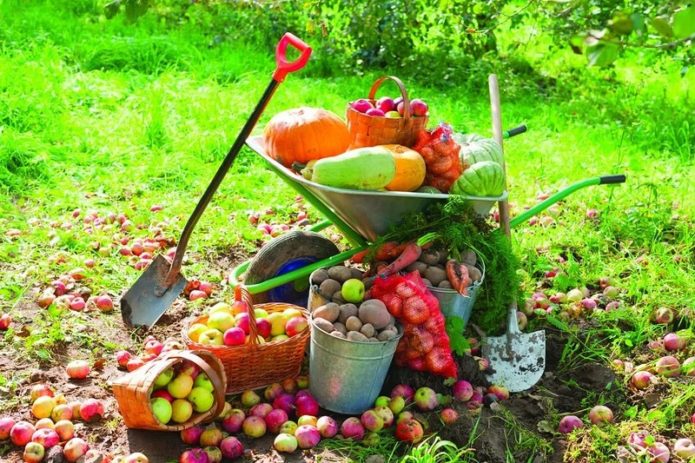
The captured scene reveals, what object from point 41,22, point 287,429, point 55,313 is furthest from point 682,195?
point 41,22

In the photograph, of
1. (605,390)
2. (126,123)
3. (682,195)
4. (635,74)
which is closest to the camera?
(605,390)

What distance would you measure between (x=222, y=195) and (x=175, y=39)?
3.39 metres

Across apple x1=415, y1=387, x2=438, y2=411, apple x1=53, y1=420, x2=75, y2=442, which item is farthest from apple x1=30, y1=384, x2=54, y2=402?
apple x1=415, y1=387, x2=438, y2=411

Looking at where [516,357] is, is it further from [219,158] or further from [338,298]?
[219,158]

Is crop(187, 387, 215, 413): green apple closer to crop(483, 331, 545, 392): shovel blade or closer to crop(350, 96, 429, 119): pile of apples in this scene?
crop(483, 331, 545, 392): shovel blade

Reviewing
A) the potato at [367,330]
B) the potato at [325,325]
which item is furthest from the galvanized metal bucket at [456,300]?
the potato at [325,325]

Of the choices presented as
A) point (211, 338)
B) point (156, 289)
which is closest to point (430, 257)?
point (211, 338)

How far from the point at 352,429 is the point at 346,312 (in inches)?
17.8

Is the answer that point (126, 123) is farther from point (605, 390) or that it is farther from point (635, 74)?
point (635, 74)

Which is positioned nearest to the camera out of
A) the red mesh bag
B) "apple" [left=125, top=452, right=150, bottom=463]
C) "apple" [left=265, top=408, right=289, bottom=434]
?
"apple" [left=125, top=452, right=150, bottom=463]

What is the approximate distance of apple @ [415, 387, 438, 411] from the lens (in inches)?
127

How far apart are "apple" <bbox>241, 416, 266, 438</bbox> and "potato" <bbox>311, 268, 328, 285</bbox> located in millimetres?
644

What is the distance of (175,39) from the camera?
27.1ft

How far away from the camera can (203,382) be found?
3.10 meters
